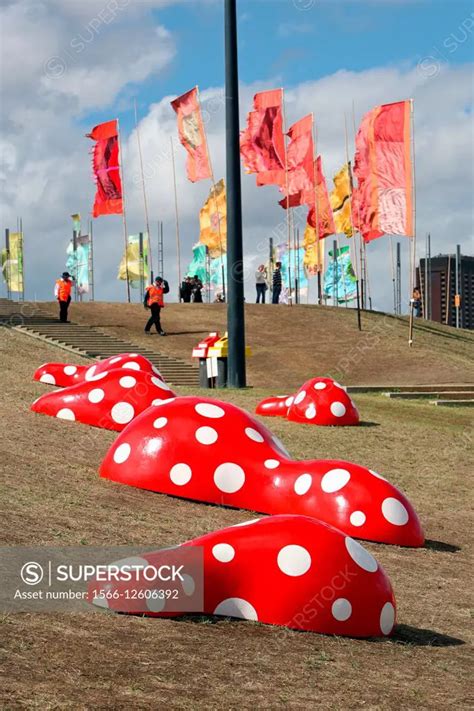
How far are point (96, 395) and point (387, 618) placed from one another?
7.47m

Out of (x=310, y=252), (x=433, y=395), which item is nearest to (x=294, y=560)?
(x=433, y=395)

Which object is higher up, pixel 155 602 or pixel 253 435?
pixel 253 435

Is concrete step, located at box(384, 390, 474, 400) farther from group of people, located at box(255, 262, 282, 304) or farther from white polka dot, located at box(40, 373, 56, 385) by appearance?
group of people, located at box(255, 262, 282, 304)

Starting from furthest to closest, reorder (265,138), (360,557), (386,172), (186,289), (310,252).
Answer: (310,252)
(186,289)
(265,138)
(386,172)
(360,557)

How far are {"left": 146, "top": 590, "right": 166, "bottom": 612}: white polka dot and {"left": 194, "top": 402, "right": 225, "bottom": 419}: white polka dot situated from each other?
3.92m

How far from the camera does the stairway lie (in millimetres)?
26703

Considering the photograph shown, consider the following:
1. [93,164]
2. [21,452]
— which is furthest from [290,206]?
[21,452]

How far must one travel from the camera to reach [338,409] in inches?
637

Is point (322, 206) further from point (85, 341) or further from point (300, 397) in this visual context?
point (300, 397)

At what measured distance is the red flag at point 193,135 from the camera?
34.2 metres

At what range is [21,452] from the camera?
1075 cm

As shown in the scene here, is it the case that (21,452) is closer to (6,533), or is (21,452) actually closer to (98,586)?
(6,533)

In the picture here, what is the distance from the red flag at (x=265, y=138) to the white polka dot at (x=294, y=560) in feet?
106

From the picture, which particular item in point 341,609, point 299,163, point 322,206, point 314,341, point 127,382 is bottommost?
point 314,341
